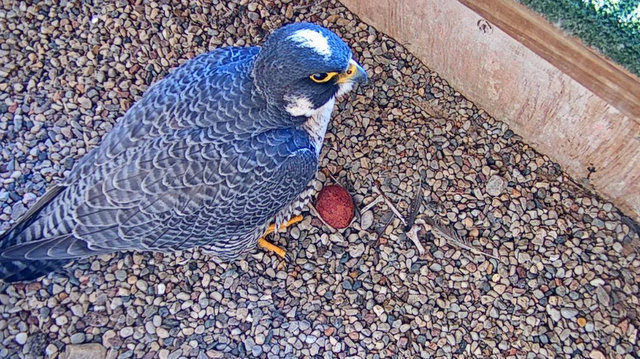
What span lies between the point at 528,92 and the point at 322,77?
128 cm

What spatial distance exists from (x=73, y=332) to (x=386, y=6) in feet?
8.38

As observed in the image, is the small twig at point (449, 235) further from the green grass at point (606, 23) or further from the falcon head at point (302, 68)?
the green grass at point (606, 23)

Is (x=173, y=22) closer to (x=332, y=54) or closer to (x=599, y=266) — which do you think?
(x=332, y=54)

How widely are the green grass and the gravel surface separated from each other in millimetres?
945

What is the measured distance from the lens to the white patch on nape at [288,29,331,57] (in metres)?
2.66

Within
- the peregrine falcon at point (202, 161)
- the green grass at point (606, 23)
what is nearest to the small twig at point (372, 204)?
the peregrine falcon at point (202, 161)

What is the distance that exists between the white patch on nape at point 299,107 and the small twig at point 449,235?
1066 millimetres

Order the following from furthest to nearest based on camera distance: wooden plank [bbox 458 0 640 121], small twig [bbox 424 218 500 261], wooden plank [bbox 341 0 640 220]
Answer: small twig [bbox 424 218 500 261], wooden plank [bbox 341 0 640 220], wooden plank [bbox 458 0 640 121]

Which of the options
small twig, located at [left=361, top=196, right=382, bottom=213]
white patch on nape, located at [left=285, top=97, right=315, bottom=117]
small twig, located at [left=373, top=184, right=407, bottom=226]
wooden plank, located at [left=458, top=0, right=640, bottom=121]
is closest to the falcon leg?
small twig, located at [left=361, top=196, right=382, bottom=213]

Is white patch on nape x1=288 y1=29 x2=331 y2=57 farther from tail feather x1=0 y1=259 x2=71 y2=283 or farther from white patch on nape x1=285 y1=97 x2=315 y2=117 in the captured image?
tail feather x1=0 y1=259 x2=71 y2=283

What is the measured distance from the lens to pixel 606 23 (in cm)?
277

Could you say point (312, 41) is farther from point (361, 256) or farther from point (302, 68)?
point (361, 256)

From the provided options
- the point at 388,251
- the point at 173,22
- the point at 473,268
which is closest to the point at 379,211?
the point at 388,251

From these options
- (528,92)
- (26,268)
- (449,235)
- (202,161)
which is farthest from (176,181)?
(528,92)
